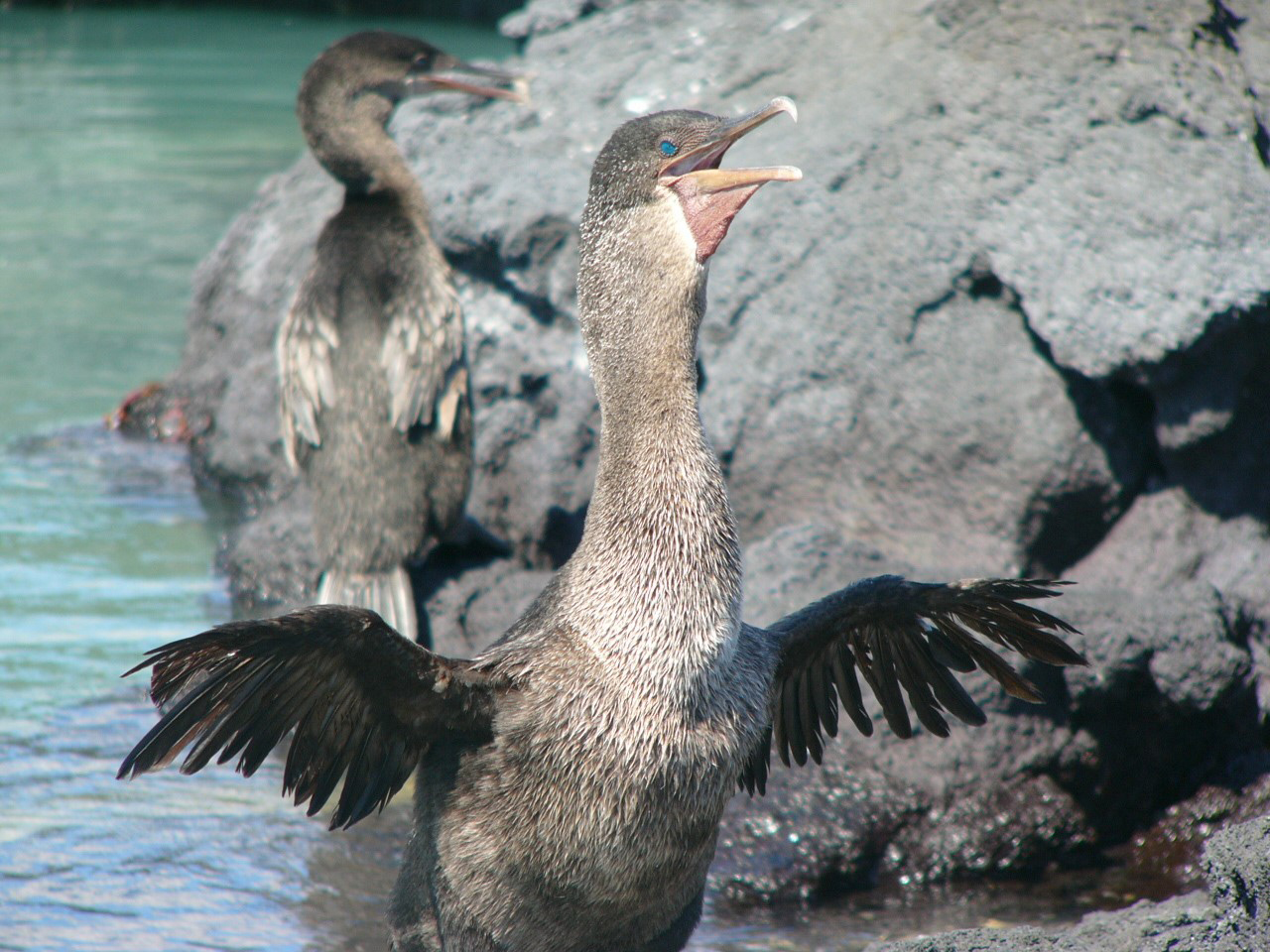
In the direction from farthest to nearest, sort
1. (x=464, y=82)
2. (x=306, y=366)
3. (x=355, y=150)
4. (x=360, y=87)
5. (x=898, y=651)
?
(x=464, y=82) < (x=360, y=87) < (x=355, y=150) < (x=306, y=366) < (x=898, y=651)

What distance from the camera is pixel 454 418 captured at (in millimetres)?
5980

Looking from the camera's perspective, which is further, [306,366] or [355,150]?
[355,150]

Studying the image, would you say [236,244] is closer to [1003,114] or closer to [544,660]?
[1003,114]

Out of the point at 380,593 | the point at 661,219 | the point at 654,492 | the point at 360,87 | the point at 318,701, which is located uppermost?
the point at 360,87

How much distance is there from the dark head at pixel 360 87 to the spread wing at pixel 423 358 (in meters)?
0.72

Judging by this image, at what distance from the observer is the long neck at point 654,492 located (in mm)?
3322

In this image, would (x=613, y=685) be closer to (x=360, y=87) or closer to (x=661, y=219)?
(x=661, y=219)

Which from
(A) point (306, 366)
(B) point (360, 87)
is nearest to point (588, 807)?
(A) point (306, 366)

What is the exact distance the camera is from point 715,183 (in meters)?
3.42

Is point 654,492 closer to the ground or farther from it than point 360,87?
closer to the ground

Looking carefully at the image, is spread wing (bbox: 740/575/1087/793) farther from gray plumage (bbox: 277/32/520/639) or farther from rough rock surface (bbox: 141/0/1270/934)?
gray plumage (bbox: 277/32/520/639)

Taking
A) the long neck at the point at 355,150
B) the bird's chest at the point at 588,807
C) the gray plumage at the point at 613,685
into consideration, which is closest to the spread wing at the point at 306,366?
the long neck at the point at 355,150

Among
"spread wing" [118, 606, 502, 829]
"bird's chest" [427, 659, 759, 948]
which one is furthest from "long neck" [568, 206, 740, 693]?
"spread wing" [118, 606, 502, 829]

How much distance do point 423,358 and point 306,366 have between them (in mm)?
525
